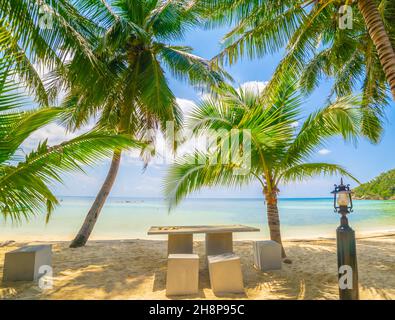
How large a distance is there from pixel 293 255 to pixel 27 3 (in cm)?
679

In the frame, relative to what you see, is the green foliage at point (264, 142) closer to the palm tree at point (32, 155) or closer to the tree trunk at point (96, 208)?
the palm tree at point (32, 155)

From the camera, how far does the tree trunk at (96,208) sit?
670 cm

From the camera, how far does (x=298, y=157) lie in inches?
186

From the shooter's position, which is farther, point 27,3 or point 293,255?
point 293,255

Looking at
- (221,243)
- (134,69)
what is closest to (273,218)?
(221,243)

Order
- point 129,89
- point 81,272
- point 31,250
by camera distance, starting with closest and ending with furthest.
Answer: point 31,250 → point 81,272 → point 129,89

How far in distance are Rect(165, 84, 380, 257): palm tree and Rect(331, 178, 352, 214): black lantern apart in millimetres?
1113

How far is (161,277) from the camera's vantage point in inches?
161

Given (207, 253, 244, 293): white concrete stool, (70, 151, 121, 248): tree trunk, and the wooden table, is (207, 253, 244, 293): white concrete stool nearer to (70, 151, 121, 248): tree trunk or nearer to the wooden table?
the wooden table

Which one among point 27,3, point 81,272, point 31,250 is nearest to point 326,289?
point 81,272

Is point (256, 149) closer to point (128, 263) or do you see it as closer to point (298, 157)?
point (298, 157)

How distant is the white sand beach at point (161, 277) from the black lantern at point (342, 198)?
1.15 m

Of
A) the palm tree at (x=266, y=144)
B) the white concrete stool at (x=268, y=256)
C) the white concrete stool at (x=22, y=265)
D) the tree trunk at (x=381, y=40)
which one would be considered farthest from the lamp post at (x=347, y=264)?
the white concrete stool at (x=22, y=265)

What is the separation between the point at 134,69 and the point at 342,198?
6248 mm
